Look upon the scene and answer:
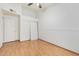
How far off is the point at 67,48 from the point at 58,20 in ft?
5.86

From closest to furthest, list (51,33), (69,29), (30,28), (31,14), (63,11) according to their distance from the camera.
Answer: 1. (69,29)
2. (63,11)
3. (51,33)
4. (30,28)
5. (31,14)

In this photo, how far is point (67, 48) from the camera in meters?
3.84

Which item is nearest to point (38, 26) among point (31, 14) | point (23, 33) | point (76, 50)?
point (31, 14)

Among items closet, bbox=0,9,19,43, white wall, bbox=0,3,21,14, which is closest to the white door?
closet, bbox=0,9,19,43

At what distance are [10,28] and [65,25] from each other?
157 inches

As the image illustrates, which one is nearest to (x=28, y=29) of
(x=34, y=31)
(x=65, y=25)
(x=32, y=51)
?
(x=34, y=31)

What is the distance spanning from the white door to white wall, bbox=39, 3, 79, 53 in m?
2.79

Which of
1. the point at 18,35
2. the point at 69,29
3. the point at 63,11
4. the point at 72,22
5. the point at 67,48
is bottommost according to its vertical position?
the point at 67,48

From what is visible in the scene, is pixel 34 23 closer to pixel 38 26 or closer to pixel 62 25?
pixel 38 26

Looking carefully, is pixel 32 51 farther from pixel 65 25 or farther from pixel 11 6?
pixel 11 6

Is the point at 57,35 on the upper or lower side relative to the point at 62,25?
lower

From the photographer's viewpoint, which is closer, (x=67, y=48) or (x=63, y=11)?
(x=67, y=48)

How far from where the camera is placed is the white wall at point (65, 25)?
3404 mm

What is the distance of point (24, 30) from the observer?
20.0ft
